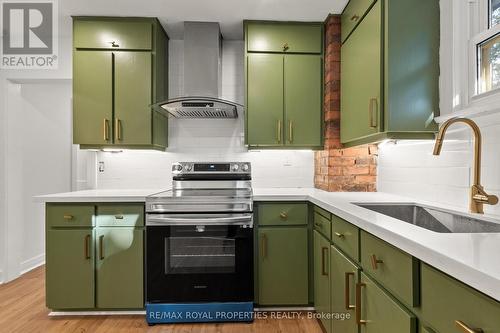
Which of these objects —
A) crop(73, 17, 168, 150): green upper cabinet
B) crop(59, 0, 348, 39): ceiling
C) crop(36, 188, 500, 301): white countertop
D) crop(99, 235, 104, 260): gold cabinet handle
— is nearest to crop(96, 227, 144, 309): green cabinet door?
crop(99, 235, 104, 260): gold cabinet handle

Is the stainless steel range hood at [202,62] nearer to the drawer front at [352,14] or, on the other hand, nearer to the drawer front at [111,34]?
the drawer front at [111,34]

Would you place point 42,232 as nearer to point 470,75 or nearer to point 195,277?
point 195,277

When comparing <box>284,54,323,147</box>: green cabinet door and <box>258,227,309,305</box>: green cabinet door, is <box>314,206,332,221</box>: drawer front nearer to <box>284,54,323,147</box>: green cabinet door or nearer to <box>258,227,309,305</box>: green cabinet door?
<box>258,227,309,305</box>: green cabinet door

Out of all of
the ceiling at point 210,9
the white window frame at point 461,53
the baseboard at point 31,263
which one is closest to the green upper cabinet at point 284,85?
the ceiling at point 210,9

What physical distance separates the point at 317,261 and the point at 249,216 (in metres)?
0.58

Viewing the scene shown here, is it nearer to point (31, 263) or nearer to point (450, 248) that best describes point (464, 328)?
point (450, 248)

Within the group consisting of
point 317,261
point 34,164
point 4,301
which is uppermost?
point 34,164

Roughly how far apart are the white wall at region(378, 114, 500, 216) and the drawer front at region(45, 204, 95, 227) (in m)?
2.26

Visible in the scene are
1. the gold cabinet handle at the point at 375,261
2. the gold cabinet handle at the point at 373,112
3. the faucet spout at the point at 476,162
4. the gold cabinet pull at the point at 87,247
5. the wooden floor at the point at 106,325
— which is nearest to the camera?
the gold cabinet handle at the point at 375,261

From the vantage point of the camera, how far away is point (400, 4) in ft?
5.72

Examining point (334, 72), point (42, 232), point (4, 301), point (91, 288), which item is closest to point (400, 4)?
point (334, 72)

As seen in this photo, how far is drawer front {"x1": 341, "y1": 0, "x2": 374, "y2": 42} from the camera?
2016mm

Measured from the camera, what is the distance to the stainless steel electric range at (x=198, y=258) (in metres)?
2.18

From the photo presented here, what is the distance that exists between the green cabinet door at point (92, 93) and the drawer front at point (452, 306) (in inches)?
98.3
